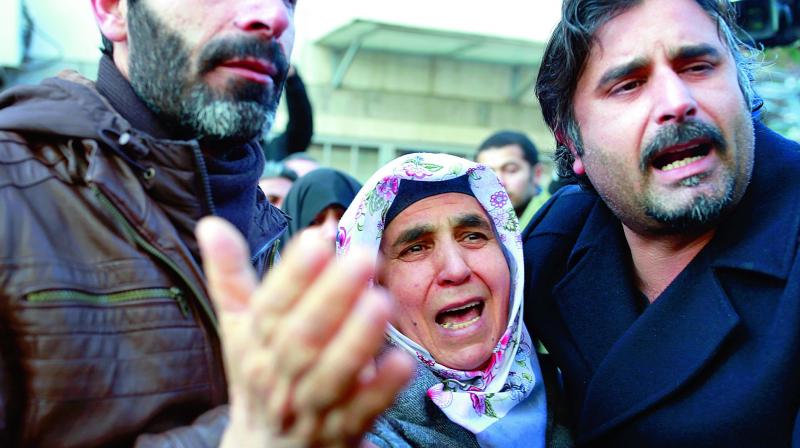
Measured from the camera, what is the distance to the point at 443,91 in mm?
10031

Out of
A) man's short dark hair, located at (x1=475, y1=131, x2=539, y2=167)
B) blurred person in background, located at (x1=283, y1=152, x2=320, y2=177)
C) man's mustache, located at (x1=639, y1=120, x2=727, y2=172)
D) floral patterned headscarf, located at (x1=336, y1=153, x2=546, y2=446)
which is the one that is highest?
man's mustache, located at (x1=639, y1=120, x2=727, y2=172)

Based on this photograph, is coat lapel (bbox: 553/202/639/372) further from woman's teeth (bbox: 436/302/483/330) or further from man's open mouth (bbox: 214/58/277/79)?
man's open mouth (bbox: 214/58/277/79)

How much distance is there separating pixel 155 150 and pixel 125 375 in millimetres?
477

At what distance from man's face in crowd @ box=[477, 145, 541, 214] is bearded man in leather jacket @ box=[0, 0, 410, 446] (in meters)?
3.74

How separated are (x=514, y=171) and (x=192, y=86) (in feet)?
13.1

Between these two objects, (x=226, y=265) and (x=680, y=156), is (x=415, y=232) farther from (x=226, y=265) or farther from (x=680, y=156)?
(x=226, y=265)

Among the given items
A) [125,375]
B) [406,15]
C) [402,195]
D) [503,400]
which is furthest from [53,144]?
[406,15]

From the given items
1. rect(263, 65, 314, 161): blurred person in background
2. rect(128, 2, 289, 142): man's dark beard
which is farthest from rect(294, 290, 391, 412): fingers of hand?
rect(263, 65, 314, 161): blurred person in background

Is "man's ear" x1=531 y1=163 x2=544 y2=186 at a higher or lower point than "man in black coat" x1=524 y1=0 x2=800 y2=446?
lower

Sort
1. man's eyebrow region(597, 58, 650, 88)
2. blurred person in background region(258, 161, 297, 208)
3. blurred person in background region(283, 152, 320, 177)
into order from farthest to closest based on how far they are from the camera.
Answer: blurred person in background region(283, 152, 320, 177) → blurred person in background region(258, 161, 297, 208) → man's eyebrow region(597, 58, 650, 88)

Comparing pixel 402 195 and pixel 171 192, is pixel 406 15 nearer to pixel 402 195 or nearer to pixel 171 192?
pixel 402 195

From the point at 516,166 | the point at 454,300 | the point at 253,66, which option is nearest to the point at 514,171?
the point at 516,166

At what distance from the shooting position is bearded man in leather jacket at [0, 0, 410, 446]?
96 cm

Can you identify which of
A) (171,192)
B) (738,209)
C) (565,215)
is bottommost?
(565,215)
